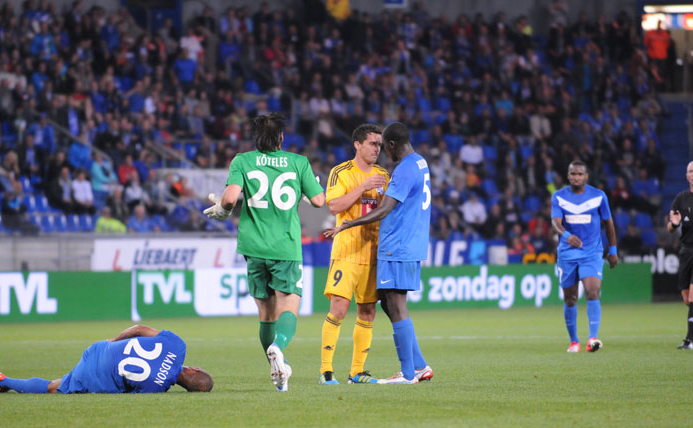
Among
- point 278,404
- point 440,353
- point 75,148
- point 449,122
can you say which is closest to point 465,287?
point 449,122

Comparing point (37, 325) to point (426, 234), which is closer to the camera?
point (426, 234)

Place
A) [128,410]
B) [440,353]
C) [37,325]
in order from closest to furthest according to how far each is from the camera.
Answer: [128,410], [440,353], [37,325]

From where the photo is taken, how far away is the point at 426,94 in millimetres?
30484

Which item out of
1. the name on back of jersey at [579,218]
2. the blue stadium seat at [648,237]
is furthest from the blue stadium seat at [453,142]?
the name on back of jersey at [579,218]

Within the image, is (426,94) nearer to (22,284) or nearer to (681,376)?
(22,284)

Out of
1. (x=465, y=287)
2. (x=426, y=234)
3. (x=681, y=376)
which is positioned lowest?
(x=465, y=287)

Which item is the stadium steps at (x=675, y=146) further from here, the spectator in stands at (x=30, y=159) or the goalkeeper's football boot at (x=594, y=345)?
the goalkeeper's football boot at (x=594, y=345)

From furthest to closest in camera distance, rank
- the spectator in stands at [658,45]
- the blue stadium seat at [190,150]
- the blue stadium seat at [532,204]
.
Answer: the spectator in stands at [658,45]
the blue stadium seat at [532,204]
the blue stadium seat at [190,150]

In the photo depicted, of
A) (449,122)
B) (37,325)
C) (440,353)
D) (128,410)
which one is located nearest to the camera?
(128,410)

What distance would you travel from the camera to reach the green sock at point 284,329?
8.75 metres

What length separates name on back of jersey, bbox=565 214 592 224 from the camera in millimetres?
13977

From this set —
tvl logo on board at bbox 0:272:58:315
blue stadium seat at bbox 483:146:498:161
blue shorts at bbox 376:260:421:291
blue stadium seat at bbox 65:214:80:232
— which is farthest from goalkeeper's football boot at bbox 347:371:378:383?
blue stadium seat at bbox 483:146:498:161

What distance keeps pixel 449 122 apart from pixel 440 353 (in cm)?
1670

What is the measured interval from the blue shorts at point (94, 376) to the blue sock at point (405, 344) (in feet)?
7.55
